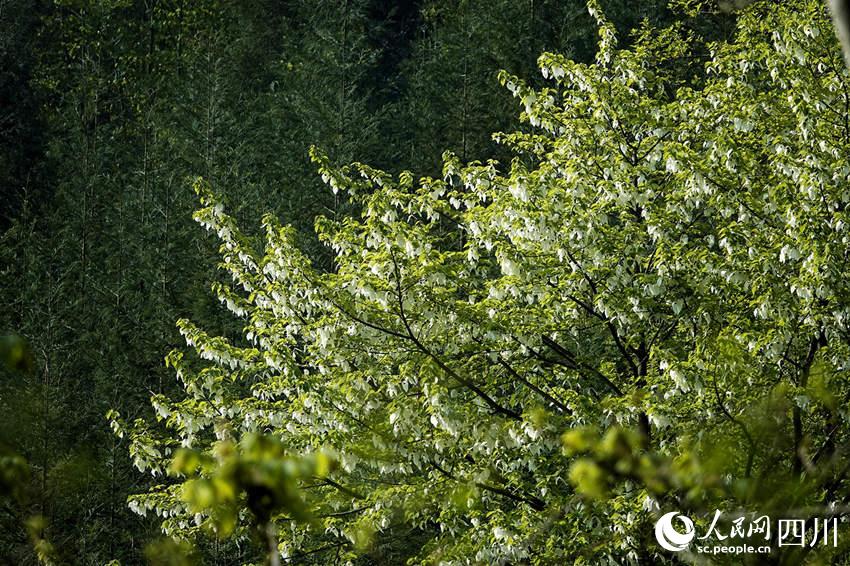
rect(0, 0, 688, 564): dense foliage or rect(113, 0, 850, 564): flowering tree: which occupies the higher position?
rect(0, 0, 688, 564): dense foliage

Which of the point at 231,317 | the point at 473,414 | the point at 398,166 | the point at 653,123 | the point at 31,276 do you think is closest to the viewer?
the point at 473,414

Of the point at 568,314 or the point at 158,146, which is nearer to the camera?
the point at 568,314

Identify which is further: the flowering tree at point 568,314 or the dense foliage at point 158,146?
the dense foliage at point 158,146

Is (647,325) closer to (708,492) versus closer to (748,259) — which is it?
(748,259)

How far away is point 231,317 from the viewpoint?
73.2 ft

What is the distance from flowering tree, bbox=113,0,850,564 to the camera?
8266 mm

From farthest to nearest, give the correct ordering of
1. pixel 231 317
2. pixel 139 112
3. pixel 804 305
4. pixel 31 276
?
pixel 139 112, pixel 231 317, pixel 31 276, pixel 804 305

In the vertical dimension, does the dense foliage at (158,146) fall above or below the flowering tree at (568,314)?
above

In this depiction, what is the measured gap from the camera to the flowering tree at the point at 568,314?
8266 mm

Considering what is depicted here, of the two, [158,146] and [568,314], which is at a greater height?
[158,146]

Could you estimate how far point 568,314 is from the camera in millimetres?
9641

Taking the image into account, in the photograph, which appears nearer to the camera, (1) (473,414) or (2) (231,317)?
(1) (473,414)

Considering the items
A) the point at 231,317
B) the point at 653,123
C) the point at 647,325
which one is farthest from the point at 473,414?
the point at 231,317

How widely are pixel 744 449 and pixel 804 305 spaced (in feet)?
5.54
